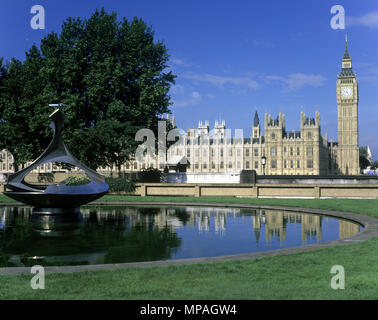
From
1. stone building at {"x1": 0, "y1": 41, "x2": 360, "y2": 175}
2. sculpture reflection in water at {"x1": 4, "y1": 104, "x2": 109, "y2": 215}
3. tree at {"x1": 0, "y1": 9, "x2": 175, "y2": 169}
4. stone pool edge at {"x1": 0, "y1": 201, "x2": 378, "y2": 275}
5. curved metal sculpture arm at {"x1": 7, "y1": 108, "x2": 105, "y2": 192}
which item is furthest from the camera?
stone building at {"x1": 0, "y1": 41, "x2": 360, "y2": 175}

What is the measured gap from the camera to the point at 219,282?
6.37 meters

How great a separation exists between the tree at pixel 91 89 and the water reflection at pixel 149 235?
15.1 m

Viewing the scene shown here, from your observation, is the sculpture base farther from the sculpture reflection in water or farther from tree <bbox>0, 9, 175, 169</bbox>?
tree <bbox>0, 9, 175, 169</bbox>

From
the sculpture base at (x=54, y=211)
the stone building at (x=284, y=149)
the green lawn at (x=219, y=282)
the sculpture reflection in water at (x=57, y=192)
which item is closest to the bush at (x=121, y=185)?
the sculpture reflection in water at (x=57, y=192)

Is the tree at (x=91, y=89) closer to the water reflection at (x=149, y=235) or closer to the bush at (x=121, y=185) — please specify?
the bush at (x=121, y=185)

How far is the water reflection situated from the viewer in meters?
9.45

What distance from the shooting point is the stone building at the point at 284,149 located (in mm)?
116188

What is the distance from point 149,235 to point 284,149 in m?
109

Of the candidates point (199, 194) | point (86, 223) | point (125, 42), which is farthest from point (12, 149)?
point (86, 223)

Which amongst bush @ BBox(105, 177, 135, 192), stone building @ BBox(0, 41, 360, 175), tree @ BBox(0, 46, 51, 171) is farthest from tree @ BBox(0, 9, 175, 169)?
stone building @ BBox(0, 41, 360, 175)

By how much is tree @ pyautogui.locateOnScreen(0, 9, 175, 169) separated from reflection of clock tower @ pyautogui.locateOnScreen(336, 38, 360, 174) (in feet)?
340

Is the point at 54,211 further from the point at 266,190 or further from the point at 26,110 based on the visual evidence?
the point at 26,110

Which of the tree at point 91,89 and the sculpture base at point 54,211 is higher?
the tree at point 91,89

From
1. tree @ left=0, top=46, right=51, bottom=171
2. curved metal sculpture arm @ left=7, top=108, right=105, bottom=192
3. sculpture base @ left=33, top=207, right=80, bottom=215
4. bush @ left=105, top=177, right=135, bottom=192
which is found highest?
tree @ left=0, top=46, right=51, bottom=171
